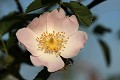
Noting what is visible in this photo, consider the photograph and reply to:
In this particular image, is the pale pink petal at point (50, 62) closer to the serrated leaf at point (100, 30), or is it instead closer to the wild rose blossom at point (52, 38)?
the wild rose blossom at point (52, 38)

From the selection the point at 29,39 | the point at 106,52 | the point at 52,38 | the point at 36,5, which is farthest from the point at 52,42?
the point at 106,52

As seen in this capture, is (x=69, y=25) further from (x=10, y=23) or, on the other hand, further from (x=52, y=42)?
(x=10, y=23)

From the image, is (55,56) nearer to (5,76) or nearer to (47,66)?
(47,66)

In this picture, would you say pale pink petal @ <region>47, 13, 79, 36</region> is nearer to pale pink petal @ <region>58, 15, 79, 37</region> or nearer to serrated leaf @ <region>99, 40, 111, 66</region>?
pale pink petal @ <region>58, 15, 79, 37</region>

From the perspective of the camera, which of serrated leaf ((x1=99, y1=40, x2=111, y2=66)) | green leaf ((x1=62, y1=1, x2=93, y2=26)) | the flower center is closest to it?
green leaf ((x1=62, y1=1, x2=93, y2=26))

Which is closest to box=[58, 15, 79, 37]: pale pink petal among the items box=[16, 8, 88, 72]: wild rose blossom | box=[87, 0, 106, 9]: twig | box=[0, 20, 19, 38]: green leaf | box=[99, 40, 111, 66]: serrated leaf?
box=[16, 8, 88, 72]: wild rose blossom

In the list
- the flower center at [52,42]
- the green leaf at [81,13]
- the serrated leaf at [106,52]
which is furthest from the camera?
the serrated leaf at [106,52]

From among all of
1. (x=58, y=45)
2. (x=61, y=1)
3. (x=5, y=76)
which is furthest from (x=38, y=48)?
(x=5, y=76)

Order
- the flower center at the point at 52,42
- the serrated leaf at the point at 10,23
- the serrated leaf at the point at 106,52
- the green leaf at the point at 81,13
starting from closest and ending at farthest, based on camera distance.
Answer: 1. the green leaf at the point at 81,13
2. the flower center at the point at 52,42
3. the serrated leaf at the point at 10,23
4. the serrated leaf at the point at 106,52

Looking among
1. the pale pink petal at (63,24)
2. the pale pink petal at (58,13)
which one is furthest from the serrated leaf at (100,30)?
the pale pink petal at (58,13)

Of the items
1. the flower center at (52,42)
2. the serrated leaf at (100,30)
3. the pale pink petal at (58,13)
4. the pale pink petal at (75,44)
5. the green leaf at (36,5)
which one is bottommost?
the serrated leaf at (100,30)
